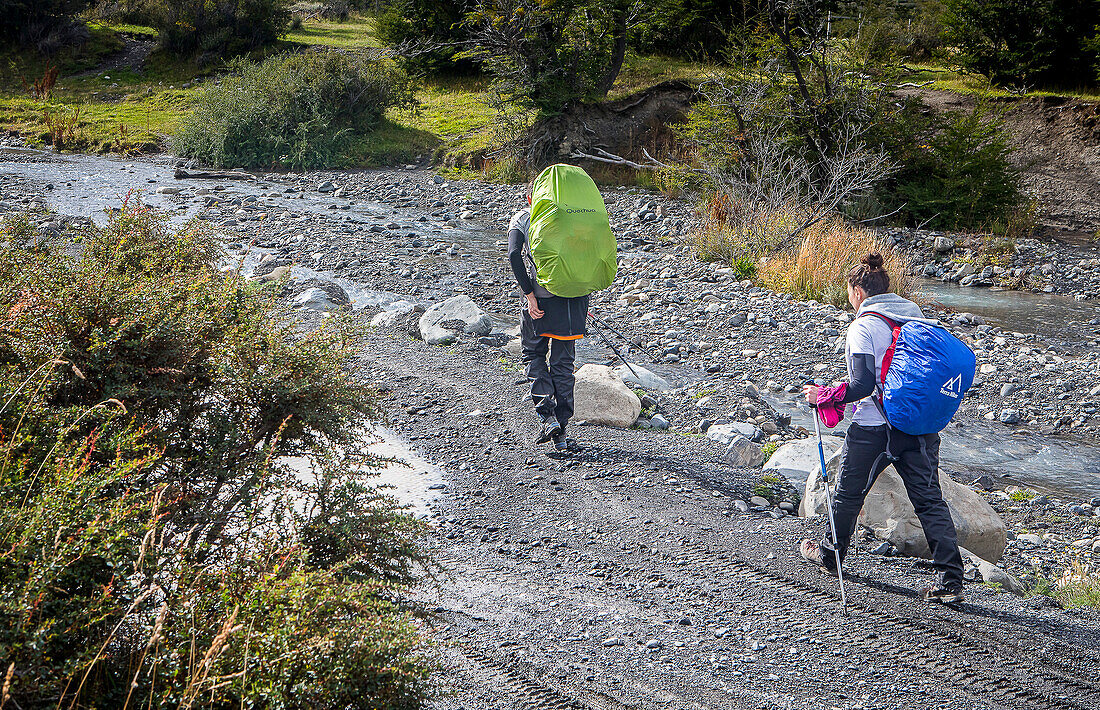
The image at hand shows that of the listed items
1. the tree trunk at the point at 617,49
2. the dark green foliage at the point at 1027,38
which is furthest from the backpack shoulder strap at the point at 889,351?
the dark green foliage at the point at 1027,38

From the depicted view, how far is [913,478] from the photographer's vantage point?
4.45m

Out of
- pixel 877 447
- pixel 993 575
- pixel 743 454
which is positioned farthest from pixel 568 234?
pixel 993 575

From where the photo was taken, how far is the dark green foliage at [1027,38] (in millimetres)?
23953

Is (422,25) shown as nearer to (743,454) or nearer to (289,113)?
(289,113)

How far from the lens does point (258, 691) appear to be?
2443 millimetres

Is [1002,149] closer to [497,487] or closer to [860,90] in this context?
[860,90]

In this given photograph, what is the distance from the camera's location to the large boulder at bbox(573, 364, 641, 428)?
7.01 meters

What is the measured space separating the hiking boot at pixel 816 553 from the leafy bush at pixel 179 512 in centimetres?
249

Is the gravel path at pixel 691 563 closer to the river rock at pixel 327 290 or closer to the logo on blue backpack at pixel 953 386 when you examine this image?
the river rock at pixel 327 290

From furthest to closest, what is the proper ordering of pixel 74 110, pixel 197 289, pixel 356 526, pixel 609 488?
1. pixel 74 110
2. pixel 609 488
3. pixel 197 289
4. pixel 356 526

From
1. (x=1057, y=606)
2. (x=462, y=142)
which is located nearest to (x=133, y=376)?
(x=1057, y=606)

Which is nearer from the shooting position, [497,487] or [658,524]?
[658,524]

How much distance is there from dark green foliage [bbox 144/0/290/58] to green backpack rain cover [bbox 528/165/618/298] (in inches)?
1208

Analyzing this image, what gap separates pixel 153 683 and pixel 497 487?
3.45 metres
